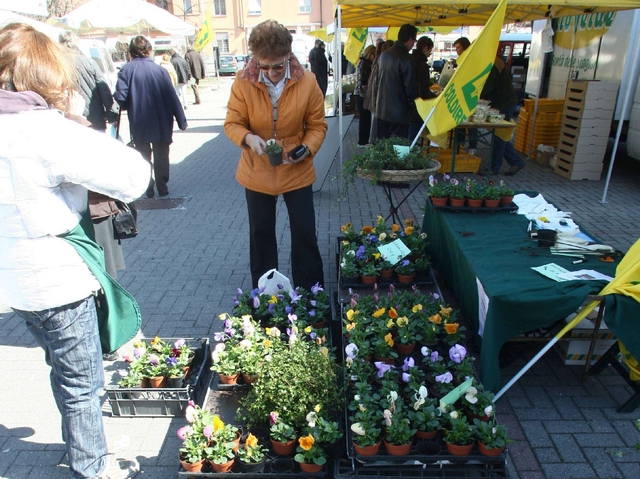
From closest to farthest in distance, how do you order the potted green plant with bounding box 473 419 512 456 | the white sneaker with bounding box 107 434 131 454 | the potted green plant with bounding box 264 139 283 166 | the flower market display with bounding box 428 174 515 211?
the potted green plant with bounding box 473 419 512 456, the white sneaker with bounding box 107 434 131 454, the potted green plant with bounding box 264 139 283 166, the flower market display with bounding box 428 174 515 211

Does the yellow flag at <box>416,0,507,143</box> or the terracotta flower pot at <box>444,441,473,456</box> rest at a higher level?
the yellow flag at <box>416,0,507,143</box>

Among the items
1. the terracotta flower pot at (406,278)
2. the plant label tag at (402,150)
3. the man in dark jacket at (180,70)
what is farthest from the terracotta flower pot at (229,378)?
the man in dark jacket at (180,70)

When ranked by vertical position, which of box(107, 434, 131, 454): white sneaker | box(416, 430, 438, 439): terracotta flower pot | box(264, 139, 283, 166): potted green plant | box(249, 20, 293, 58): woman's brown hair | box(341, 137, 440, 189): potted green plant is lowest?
box(107, 434, 131, 454): white sneaker

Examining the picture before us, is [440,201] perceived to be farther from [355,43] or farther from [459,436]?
[355,43]

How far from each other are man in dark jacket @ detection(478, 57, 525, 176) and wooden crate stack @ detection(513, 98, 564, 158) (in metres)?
1.05

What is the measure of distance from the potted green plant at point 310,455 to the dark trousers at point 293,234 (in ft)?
4.74

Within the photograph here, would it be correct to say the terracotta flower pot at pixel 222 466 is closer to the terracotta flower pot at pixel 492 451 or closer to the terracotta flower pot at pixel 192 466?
the terracotta flower pot at pixel 192 466

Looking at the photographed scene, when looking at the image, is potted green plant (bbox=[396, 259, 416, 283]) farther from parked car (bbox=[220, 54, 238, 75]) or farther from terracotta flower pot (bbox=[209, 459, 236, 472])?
parked car (bbox=[220, 54, 238, 75])

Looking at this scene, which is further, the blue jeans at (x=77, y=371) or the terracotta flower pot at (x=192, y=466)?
the terracotta flower pot at (x=192, y=466)

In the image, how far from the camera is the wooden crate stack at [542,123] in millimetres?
7879

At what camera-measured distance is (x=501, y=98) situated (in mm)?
6926

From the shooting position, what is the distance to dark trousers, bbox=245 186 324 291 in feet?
10.6

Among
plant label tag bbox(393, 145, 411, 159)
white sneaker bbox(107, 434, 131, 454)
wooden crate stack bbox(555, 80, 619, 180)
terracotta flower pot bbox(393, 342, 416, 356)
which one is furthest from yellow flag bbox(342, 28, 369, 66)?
white sneaker bbox(107, 434, 131, 454)

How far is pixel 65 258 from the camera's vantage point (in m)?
Result: 1.80
